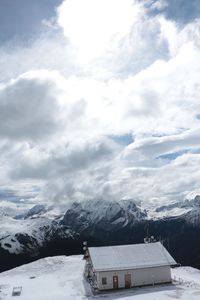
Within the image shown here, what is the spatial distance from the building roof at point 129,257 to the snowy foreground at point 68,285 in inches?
144

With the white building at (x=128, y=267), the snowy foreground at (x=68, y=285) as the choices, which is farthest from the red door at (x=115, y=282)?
the snowy foreground at (x=68, y=285)

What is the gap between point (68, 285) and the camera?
191 ft

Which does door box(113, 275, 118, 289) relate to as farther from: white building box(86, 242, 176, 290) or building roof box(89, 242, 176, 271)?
building roof box(89, 242, 176, 271)

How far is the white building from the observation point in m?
54.9

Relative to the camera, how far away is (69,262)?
262ft

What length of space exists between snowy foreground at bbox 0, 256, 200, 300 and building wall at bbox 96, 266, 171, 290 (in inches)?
68.4

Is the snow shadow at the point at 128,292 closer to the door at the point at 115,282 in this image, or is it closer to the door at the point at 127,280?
the door at the point at 115,282

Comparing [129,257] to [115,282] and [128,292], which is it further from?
[128,292]

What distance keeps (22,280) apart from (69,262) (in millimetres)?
17818

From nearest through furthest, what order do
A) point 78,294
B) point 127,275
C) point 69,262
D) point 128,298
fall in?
1. point 128,298
2. point 78,294
3. point 127,275
4. point 69,262

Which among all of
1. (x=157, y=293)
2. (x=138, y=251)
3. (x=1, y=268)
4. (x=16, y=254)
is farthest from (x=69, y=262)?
(x=16, y=254)

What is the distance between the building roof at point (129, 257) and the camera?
185ft

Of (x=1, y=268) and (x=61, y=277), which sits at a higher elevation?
(x=61, y=277)

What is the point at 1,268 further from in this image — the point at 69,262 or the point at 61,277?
the point at 61,277
